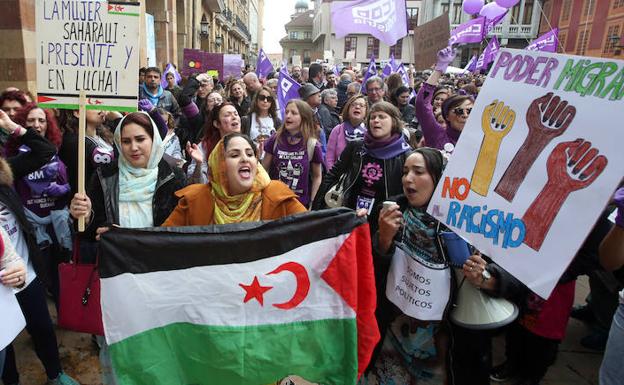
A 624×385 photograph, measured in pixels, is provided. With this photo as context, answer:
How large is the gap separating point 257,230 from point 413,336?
1022mm

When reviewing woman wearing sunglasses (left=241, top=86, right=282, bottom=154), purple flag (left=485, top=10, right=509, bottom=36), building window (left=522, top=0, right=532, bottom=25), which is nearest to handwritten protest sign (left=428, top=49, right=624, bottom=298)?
woman wearing sunglasses (left=241, top=86, right=282, bottom=154)

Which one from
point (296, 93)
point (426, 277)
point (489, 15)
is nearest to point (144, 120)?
point (426, 277)

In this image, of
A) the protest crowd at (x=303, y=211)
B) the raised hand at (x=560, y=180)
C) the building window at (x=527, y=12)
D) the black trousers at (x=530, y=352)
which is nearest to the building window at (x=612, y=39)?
the building window at (x=527, y=12)

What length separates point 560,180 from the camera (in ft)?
5.10

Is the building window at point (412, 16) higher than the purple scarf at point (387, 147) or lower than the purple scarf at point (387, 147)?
higher

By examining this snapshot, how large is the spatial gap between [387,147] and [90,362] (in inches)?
106

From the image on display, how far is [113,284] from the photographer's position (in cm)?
187

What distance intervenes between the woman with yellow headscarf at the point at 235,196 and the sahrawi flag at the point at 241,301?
1.06 ft

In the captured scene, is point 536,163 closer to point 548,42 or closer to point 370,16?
point 370,16

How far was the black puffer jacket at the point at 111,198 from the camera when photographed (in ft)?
8.23

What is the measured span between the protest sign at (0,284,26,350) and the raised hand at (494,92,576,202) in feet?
7.75

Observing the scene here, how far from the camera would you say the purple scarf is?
330 centimetres

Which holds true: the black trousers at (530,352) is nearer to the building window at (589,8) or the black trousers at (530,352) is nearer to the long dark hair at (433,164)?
the long dark hair at (433,164)

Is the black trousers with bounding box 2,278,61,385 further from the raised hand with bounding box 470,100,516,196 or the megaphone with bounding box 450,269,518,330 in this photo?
the raised hand with bounding box 470,100,516,196
